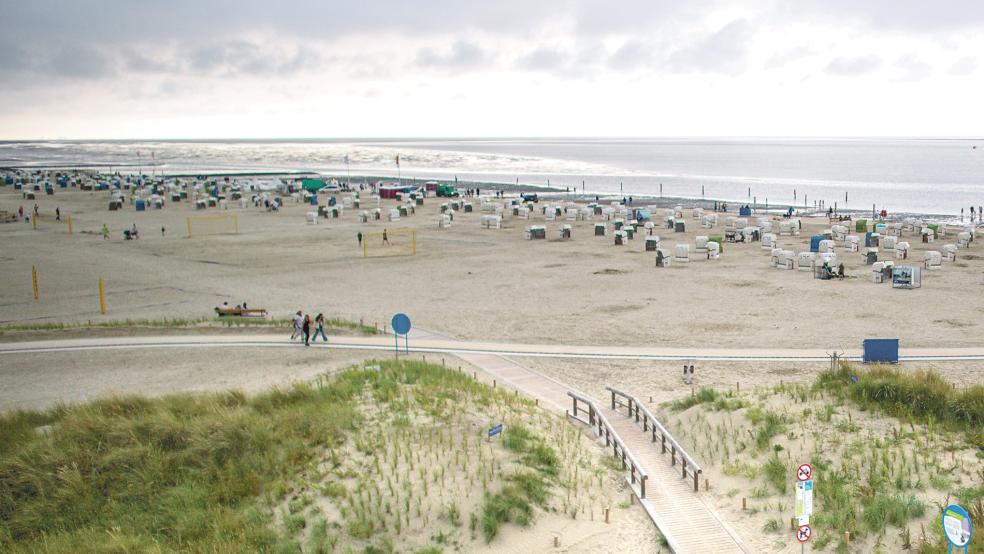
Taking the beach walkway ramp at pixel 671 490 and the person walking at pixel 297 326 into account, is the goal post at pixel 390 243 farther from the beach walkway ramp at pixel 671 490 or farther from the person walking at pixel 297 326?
the beach walkway ramp at pixel 671 490

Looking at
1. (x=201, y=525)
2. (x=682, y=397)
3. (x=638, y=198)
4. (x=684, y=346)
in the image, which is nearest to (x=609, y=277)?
(x=684, y=346)

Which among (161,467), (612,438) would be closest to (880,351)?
(612,438)

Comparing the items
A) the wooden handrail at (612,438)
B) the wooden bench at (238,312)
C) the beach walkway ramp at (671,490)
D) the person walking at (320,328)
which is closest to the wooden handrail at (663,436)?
the beach walkway ramp at (671,490)

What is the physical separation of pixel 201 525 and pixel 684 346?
54.5 feet

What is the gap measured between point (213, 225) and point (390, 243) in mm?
17115

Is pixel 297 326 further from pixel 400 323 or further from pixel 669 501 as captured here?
pixel 669 501

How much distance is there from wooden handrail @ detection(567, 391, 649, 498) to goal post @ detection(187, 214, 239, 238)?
146 ft

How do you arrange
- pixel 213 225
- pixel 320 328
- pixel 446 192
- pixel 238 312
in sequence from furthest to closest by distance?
pixel 446 192 < pixel 213 225 < pixel 238 312 < pixel 320 328

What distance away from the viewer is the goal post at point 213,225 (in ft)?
191

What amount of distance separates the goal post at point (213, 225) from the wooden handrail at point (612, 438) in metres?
44.4

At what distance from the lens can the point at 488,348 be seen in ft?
83.6

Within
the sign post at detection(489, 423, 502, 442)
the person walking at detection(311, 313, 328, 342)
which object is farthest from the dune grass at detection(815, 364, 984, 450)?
Answer: the person walking at detection(311, 313, 328, 342)

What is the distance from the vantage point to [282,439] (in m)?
15.2

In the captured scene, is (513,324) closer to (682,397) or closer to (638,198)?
(682,397)
